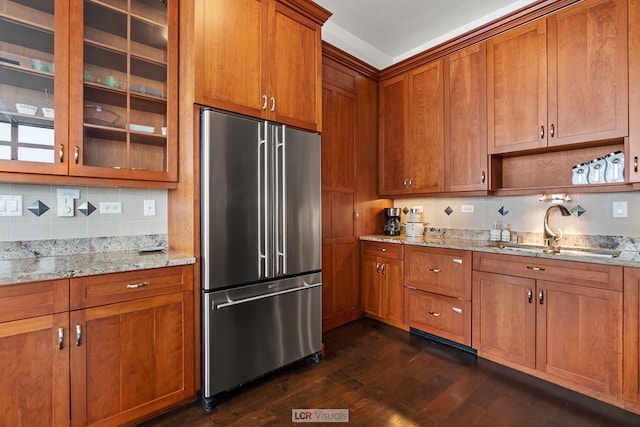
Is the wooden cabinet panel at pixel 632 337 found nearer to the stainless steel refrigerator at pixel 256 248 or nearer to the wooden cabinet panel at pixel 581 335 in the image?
the wooden cabinet panel at pixel 581 335

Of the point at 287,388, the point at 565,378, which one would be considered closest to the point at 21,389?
the point at 287,388

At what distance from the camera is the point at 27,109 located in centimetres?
164

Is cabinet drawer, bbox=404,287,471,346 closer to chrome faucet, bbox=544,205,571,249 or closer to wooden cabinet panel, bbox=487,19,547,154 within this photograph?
chrome faucet, bbox=544,205,571,249

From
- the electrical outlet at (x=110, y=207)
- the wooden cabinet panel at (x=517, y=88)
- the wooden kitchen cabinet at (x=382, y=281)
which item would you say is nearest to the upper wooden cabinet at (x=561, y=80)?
the wooden cabinet panel at (x=517, y=88)

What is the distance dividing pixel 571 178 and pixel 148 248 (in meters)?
3.35

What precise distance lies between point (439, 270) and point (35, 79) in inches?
122

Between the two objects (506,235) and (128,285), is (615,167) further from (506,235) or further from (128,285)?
(128,285)

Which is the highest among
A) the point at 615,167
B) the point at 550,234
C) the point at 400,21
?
the point at 400,21

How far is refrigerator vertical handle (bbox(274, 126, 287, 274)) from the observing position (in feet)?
6.96

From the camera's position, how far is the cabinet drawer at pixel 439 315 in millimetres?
2520

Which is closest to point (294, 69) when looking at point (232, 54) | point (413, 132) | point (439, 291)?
point (232, 54)

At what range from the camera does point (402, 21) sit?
9.84 ft

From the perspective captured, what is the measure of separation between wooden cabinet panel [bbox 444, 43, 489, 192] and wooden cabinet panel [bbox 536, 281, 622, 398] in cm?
106

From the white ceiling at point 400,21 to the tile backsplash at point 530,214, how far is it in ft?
5.79
